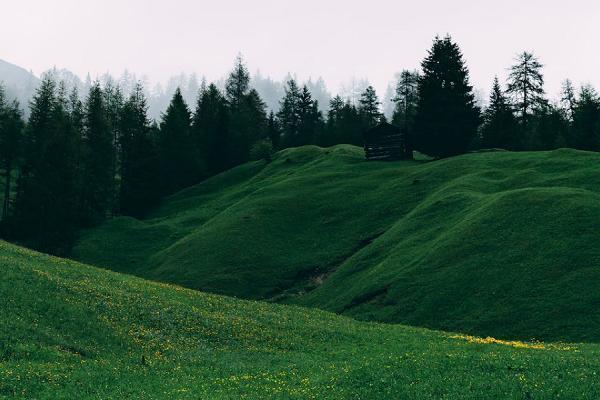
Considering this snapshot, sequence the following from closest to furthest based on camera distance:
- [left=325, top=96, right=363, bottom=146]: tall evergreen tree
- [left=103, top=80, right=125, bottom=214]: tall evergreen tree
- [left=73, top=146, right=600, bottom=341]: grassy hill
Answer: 1. [left=73, top=146, right=600, bottom=341]: grassy hill
2. [left=103, top=80, right=125, bottom=214]: tall evergreen tree
3. [left=325, top=96, right=363, bottom=146]: tall evergreen tree

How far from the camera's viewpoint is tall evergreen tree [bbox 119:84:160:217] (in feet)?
346

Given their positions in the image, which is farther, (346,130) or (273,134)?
(273,134)

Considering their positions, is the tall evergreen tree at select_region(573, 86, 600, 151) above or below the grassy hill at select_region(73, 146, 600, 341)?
above

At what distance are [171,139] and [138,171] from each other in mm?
15201

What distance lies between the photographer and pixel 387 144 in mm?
97438

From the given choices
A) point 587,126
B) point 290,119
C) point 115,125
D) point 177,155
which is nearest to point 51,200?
point 177,155

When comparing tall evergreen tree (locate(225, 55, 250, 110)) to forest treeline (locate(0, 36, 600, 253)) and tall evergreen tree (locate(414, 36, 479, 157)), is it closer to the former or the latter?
forest treeline (locate(0, 36, 600, 253))

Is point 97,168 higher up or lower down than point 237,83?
lower down

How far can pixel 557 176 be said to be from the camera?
64250mm

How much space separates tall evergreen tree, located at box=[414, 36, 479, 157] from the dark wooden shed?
2385 mm

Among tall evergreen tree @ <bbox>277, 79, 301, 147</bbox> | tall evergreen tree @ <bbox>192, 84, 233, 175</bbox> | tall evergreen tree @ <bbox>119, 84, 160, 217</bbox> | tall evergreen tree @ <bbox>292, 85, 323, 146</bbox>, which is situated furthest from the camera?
tall evergreen tree @ <bbox>277, 79, 301, 147</bbox>

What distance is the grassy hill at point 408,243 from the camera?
41969 mm

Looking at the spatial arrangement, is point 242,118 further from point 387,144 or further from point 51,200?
point 51,200

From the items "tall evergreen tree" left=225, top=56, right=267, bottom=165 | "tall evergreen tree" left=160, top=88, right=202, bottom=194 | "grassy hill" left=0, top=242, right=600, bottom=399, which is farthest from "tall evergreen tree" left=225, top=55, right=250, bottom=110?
"grassy hill" left=0, top=242, right=600, bottom=399
